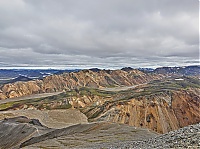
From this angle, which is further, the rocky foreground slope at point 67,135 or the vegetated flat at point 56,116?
the vegetated flat at point 56,116

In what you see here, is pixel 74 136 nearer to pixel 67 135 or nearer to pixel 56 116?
pixel 67 135

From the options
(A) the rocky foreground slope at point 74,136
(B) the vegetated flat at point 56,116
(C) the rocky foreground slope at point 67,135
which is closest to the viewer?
(A) the rocky foreground slope at point 74,136

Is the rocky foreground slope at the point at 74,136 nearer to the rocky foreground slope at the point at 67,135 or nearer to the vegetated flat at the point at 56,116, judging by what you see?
the rocky foreground slope at the point at 67,135

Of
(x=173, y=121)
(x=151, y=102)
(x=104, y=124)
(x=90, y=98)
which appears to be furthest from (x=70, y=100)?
(x=104, y=124)

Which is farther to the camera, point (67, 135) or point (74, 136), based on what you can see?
point (67, 135)

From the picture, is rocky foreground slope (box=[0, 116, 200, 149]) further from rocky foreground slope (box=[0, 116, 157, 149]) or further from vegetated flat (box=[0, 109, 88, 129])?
vegetated flat (box=[0, 109, 88, 129])

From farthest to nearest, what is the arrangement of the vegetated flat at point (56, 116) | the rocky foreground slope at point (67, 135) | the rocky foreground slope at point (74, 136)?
the vegetated flat at point (56, 116) → the rocky foreground slope at point (67, 135) → the rocky foreground slope at point (74, 136)

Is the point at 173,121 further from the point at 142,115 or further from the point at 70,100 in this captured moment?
the point at 70,100

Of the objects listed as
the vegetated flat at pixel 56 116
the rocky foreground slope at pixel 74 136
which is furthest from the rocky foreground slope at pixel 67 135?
the vegetated flat at pixel 56 116

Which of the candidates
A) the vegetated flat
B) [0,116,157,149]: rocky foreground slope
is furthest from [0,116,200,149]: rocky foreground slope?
the vegetated flat

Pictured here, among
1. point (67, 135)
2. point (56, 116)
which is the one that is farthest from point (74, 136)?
point (56, 116)

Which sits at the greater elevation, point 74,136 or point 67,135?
point 74,136
